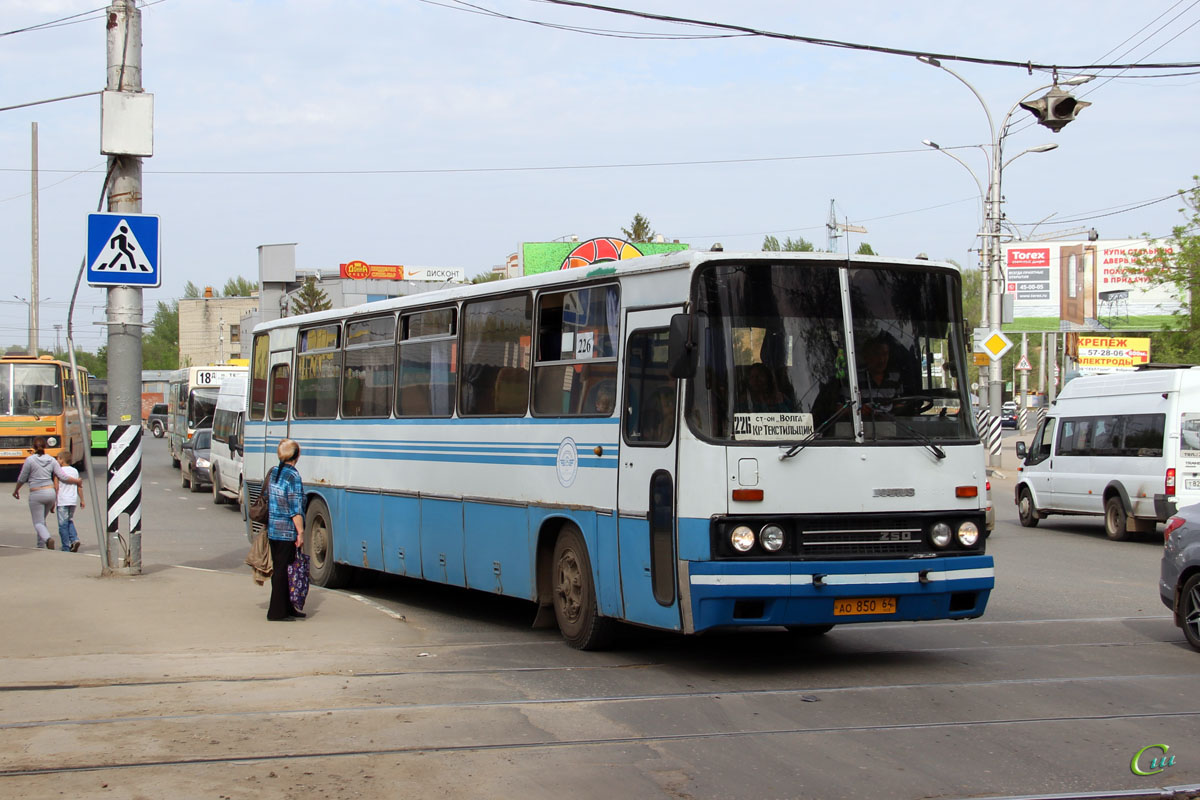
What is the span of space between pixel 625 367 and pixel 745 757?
3.61 meters

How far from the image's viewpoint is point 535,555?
11156 mm

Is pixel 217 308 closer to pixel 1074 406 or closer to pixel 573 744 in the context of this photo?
pixel 1074 406

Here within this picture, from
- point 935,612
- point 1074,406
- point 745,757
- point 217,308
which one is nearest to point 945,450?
point 935,612

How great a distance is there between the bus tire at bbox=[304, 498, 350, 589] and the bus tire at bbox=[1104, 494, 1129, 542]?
13.2m

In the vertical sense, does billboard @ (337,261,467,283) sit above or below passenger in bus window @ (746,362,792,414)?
above

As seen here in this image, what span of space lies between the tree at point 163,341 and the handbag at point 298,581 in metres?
136

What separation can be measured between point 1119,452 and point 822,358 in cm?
1443

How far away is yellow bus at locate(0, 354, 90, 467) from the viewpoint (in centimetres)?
3666

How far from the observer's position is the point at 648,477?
9602mm

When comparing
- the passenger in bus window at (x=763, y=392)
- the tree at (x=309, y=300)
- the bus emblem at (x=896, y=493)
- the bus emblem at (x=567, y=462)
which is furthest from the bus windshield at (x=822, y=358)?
the tree at (x=309, y=300)

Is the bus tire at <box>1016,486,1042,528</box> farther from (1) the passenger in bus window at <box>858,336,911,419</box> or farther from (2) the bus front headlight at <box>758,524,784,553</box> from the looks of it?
(2) the bus front headlight at <box>758,524,784,553</box>

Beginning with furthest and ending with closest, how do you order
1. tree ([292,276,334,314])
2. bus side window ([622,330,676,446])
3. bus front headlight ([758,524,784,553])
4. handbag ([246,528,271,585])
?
1. tree ([292,276,334,314])
2. handbag ([246,528,271,585])
3. bus side window ([622,330,676,446])
4. bus front headlight ([758,524,784,553])

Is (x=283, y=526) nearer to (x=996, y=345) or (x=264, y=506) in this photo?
(x=264, y=506)

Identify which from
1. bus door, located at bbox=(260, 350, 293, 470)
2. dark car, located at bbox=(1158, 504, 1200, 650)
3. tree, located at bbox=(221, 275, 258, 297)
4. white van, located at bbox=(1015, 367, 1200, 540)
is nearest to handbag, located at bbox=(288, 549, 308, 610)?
bus door, located at bbox=(260, 350, 293, 470)
